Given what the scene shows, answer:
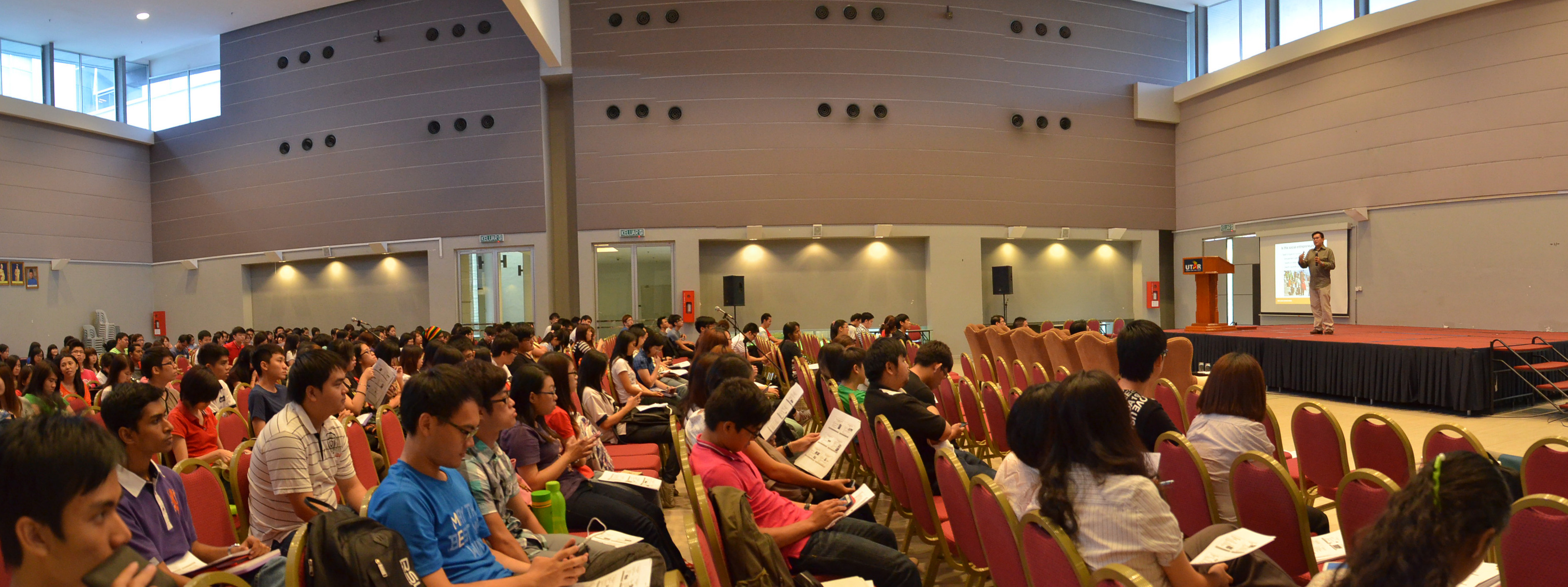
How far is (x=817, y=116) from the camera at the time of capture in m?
14.2

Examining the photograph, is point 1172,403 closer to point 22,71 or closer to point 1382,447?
point 1382,447

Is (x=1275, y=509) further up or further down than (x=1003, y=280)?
further down

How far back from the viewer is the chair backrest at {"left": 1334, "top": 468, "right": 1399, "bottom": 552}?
1924 millimetres

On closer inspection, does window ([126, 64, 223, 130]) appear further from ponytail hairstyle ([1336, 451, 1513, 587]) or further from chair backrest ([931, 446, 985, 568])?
ponytail hairstyle ([1336, 451, 1513, 587])

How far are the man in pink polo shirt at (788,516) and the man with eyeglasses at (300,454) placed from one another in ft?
3.78

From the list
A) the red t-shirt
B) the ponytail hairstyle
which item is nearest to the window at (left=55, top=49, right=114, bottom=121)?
the red t-shirt

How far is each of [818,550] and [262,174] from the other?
17552 mm

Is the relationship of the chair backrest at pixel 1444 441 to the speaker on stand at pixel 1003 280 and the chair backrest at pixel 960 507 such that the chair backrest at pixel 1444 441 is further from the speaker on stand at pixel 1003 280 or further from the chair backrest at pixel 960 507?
the speaker on stand at pixel 1003 280

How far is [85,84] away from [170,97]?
1569 mm

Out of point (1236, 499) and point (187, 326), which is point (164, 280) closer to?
point (187, 326)

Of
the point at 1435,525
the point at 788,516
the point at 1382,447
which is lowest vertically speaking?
the point at 788,516

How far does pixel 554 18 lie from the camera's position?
12484mm

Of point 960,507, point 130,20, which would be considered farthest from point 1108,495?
point 130,20

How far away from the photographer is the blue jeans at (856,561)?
93.6 inches
